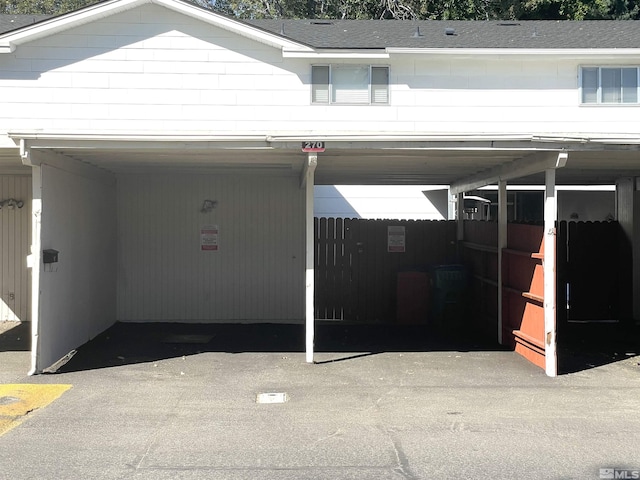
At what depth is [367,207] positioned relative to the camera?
65.5ft

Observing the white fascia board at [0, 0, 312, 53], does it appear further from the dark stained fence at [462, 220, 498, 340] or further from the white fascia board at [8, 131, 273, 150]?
the white fascia board at [8, 131, 273, 150]

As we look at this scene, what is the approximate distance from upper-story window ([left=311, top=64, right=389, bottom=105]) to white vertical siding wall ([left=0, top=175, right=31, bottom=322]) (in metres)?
6.12

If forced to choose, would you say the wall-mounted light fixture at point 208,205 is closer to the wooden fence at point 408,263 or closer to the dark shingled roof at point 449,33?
the wooden fence at point 408,263

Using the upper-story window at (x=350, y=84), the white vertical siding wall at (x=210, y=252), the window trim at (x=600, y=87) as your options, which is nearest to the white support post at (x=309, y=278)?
the white vertical siding wall at (x=210, y=252)

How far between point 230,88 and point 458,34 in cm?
547

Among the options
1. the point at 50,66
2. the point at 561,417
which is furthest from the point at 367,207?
the point at 561,417

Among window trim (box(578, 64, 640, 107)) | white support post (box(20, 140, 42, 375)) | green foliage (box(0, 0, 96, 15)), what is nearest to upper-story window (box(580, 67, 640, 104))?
window trim (box(578, 64, 640, 107))

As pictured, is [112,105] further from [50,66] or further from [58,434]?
[58,434]

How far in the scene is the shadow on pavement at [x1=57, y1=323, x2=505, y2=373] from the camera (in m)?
10.2

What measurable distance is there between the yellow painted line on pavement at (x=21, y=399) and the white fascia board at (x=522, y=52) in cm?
979

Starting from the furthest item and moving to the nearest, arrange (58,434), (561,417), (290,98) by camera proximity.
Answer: (290,98) → (561,417) → (58,434)

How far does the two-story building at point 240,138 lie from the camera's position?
8.72m

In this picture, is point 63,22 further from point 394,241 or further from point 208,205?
point 394,241

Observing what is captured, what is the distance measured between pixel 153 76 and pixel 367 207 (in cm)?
756
